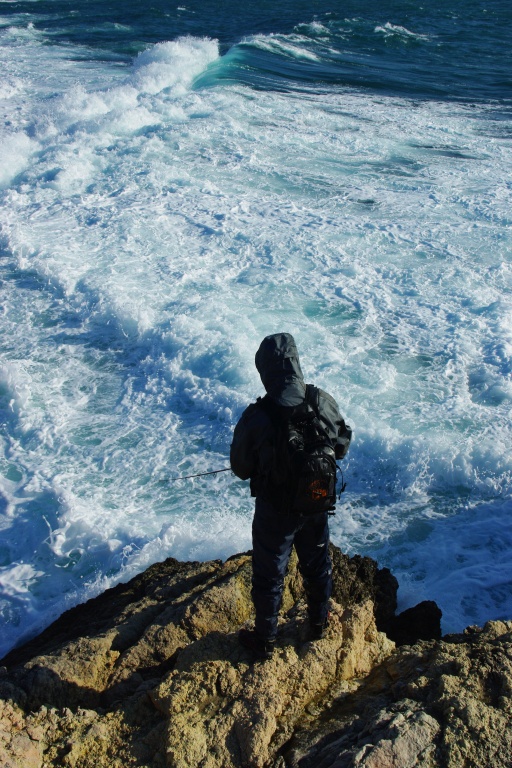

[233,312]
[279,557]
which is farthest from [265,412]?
[233,312]

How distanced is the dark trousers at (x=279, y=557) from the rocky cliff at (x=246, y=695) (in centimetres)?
22

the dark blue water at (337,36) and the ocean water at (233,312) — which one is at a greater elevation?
the dark blue water at (337,36)

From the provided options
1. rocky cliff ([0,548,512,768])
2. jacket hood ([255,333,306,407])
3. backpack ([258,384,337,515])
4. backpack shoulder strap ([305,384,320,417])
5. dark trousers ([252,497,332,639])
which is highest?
jacket hood ([255,333,306,407])

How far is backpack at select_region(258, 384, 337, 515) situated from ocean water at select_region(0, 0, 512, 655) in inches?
87.4

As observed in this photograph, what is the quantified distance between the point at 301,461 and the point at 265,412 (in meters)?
0.29

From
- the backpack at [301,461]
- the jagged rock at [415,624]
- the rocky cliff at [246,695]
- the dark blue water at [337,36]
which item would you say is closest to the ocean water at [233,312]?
the jagged rock at [415,624]

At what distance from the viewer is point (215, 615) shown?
3.48m

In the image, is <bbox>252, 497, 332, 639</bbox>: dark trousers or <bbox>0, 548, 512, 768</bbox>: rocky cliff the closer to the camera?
<bbox>0, 548, 512, 768</bbox>: rocky cliff

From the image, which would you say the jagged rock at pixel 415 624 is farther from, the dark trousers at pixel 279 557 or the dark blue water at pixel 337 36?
the dark blue water at pixel 337 36

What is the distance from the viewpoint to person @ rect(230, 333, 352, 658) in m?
2.86

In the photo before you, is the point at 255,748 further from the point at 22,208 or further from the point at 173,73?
the point at 173,73

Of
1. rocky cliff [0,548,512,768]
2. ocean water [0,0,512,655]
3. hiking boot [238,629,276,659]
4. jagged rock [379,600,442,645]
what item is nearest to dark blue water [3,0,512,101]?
ocean water [0,0,512,655]

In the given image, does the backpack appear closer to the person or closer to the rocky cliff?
the person

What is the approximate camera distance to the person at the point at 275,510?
2859 mm
